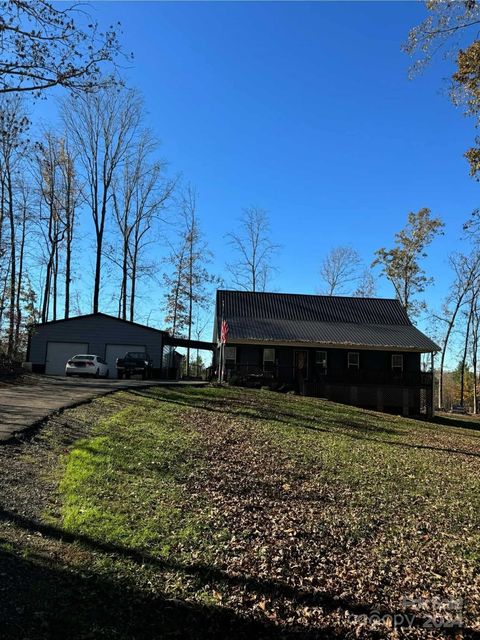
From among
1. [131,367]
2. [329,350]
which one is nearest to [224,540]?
[131,367]

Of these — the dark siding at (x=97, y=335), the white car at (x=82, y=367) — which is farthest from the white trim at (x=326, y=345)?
the white car at (x=82, y=367)

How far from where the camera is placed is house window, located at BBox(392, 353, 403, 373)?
96.6 feet

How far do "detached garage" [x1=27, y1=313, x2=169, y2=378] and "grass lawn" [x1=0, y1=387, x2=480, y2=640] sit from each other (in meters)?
22.2

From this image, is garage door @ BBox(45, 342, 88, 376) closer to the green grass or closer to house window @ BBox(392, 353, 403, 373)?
house window @ BBox(392, 353, 403, 373)

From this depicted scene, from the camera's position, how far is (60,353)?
1216 inches

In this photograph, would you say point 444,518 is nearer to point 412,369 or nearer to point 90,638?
point 90,638

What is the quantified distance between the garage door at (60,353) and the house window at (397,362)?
18.4 meters

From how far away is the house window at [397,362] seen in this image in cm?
2945

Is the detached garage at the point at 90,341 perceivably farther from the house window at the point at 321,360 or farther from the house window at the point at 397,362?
the house window at the point at 397,362

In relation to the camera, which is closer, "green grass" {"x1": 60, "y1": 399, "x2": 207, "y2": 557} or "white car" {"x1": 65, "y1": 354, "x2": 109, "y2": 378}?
"green grass" {"x1": 60, "y1": 399, "x2": 207, "y2": 557}

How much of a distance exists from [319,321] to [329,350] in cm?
301

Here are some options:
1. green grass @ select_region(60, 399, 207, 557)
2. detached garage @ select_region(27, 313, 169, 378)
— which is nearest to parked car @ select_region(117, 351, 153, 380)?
detached garage @ select_region(27, 313, 169, 378)

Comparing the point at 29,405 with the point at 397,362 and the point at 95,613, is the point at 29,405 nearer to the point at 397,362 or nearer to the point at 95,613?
the point at 95,613

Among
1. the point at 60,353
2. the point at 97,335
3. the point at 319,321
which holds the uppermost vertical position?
the point at 319,321
